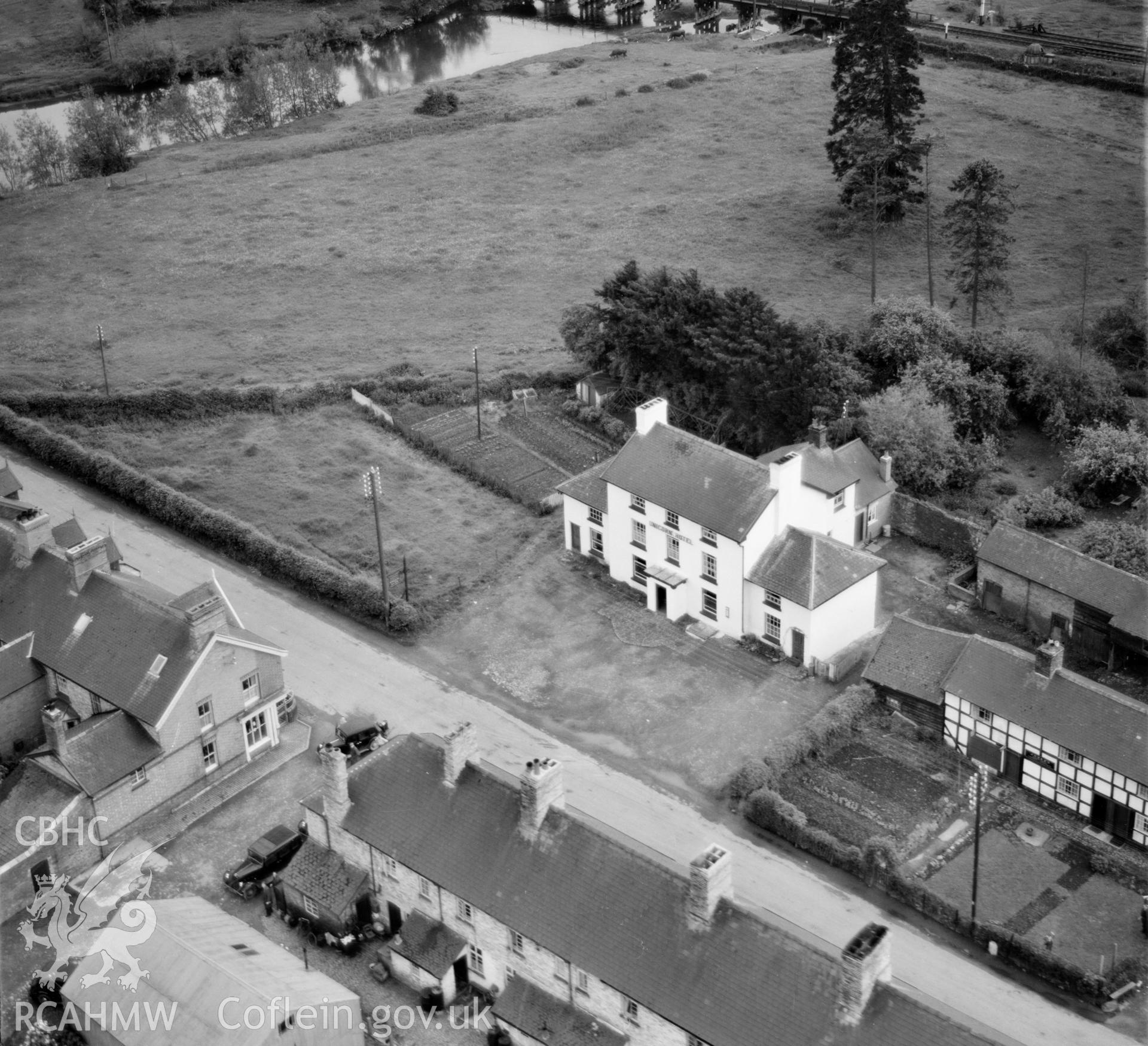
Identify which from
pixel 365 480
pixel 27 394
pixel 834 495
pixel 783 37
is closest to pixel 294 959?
pixel 365 480

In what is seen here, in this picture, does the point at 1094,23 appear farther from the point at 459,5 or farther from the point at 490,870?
the point at 490,870

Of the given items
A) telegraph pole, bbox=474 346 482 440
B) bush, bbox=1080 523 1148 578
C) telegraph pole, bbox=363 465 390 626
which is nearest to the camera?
telegraph pole, bbox=363 465 390 626

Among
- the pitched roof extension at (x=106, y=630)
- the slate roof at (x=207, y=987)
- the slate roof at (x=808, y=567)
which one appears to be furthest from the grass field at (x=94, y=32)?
the slate roof at (x=207, y=987)

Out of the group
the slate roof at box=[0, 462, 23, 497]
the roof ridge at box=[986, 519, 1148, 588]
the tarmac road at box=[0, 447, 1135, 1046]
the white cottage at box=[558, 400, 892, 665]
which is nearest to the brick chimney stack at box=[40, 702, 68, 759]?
the tarmac road at box=[0, 447, 1135, 1046]

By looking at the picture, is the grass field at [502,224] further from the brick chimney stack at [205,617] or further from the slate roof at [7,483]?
the brick chimney stack at [205,617]

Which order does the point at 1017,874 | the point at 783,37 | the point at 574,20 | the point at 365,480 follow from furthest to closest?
the point at 574,20
the point at 783,37
the point at 365,480
the point at 1017,874

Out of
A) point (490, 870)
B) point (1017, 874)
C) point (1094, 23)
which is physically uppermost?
point (1094, 23)

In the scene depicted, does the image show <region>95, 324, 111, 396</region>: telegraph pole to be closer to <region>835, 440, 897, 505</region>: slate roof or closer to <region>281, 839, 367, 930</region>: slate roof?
<region>835, 440, 897, 505</region>: slate roof
